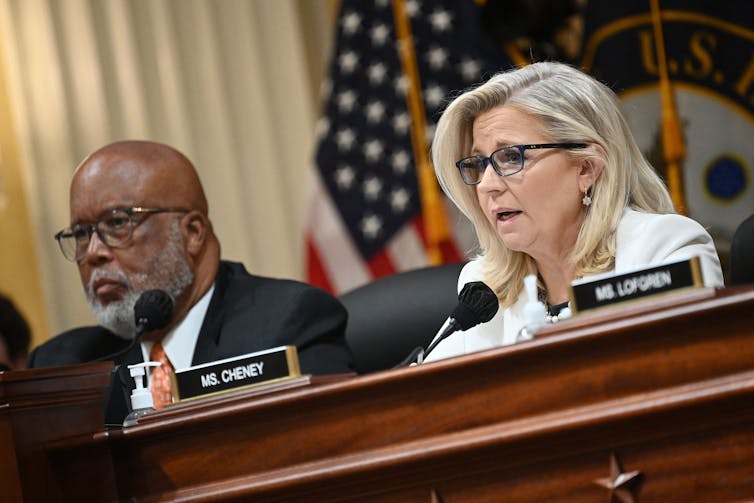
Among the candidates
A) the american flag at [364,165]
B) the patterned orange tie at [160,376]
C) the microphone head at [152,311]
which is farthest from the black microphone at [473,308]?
the american flag at [364,165]

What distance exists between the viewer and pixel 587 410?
176 cm

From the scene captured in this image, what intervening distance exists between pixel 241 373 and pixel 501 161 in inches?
38.0

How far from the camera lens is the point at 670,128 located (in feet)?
15.5

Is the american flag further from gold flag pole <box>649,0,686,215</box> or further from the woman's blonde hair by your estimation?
the woman's blonde hair

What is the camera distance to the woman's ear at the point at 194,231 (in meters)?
3.48

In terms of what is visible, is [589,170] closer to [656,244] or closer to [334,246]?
[656,244]

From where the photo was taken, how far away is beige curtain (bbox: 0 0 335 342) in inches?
230

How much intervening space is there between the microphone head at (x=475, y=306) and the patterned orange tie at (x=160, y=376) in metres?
1.02

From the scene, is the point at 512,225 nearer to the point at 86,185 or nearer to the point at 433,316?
the point at 433,316

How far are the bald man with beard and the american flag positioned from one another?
6.53 ft

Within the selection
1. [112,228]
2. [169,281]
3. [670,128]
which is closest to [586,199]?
[169,281]

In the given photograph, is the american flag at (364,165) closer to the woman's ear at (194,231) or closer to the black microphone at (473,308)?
the woman's ear at (194,231)

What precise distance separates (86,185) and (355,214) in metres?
2.23

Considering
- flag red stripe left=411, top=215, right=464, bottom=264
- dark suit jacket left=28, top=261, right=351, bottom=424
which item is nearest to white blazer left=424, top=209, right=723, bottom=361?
dark suit jacket left=28, top=261, right=351, bottom=424
